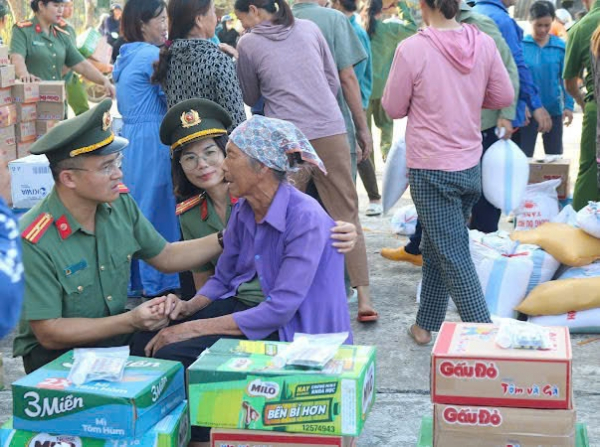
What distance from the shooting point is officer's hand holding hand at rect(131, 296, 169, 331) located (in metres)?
3.45

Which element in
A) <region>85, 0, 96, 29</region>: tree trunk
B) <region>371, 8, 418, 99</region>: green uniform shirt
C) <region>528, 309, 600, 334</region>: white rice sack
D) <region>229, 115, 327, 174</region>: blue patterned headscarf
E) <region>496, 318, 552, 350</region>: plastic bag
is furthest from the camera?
<region>85, 0, 96, 29</region>: tree trunk

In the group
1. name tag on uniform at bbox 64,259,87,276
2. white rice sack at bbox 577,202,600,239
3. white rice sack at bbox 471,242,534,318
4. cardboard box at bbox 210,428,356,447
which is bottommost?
white rice sack at bbox 471,242,534,318

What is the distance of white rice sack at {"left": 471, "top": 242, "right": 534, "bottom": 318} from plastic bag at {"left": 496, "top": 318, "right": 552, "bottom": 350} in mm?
2016

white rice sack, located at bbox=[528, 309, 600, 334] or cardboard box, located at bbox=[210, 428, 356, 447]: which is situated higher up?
cardboard box, located at bbox=[210, 428, 356, 447]

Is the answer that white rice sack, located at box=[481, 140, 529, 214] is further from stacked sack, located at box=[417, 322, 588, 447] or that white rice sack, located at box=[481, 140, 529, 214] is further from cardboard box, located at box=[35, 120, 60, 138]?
cardboard box, located at box=[35, 120, 60, 138]

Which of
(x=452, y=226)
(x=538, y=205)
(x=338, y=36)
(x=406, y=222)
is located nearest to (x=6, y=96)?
(x=338, y=36)

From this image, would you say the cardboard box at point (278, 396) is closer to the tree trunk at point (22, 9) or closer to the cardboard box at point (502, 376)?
the cardboard box at point (502, 376)

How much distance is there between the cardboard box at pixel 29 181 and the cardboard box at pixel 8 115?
2.11 metres

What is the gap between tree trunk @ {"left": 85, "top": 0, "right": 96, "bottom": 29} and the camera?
70.0 ft

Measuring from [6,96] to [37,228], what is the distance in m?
4.04

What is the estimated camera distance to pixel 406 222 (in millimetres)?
6621

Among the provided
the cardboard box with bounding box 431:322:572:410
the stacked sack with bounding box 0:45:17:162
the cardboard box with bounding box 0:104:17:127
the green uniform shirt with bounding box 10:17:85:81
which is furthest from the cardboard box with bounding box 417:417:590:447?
the green uniform shirt with bounding box 10:17:85:81

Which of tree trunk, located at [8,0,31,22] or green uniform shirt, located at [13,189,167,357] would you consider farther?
tree trunk, located at [8,0,31,22]

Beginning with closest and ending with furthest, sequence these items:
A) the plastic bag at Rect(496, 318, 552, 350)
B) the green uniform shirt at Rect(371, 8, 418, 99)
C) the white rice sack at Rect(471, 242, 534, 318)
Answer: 1. the plastic bag at Rect(496, 318, 552, 350)
2. the white rice sack at Rect(471, 242, 534, 318)
3. the green uniform shirt at Rect(371, 8, 418, 99)
